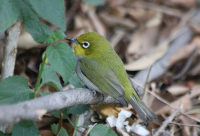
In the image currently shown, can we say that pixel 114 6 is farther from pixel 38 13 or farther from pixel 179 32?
pixel 38 13

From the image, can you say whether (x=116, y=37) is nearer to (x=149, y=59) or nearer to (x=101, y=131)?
(x=149, y=59)

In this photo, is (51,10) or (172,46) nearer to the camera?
(51,10)

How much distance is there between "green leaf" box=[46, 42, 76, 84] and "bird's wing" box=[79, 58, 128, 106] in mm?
1052

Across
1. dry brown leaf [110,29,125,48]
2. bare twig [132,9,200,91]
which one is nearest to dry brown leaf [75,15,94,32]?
dry brown leaf [110,29,125,48]

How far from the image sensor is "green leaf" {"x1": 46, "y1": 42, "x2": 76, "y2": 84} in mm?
2785

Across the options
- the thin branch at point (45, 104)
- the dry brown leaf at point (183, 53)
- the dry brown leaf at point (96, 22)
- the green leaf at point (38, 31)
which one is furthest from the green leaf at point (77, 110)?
Answer: the dry brown leaf at point (96, 22)

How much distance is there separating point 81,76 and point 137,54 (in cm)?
249

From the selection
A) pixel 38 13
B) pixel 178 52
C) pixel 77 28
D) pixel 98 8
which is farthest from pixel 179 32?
pixel 38 13

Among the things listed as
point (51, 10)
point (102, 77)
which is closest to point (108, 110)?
point (102, 77)

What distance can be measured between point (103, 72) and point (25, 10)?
60.0 inches

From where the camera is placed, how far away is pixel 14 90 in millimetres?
2871

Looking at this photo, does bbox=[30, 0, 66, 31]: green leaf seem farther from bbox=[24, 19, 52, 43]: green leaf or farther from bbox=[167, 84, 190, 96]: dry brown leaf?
bbox=[167, 84, 190, 96]: dry brown leaf

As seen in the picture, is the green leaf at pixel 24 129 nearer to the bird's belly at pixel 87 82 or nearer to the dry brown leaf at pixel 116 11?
the bird's belly at pixel 87 82

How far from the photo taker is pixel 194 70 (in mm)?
5988
